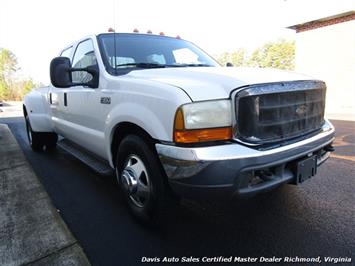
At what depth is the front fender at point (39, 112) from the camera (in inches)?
201

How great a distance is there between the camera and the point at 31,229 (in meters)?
2.64

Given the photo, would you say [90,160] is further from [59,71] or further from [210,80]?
[210,80]

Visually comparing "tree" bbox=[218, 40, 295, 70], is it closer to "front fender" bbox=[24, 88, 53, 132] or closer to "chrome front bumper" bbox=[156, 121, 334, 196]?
"front fender" bbox=[24, 88, 53, 132]

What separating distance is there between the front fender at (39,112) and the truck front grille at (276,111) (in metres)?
3.90

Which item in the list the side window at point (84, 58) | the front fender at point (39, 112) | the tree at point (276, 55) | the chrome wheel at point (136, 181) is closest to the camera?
the chrome wheel at point (136, 181)

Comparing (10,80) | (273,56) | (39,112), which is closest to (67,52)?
(39,112)

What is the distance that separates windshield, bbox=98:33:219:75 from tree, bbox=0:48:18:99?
55.5m

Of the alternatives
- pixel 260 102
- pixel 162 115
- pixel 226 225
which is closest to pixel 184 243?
pixel 226 225

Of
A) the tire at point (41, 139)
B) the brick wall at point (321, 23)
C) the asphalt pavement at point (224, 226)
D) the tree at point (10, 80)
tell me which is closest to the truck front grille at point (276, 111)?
the asphalt pavement at point (224, 226)

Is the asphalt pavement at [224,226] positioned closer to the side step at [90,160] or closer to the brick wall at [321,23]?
the side step at [90,160]

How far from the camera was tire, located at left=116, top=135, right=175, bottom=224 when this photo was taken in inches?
90.5

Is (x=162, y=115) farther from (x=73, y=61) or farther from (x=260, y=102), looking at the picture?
(x=73, y=61)

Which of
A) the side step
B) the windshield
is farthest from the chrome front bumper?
the windshield

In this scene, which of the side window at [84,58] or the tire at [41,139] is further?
the tire at [41,139]
